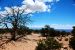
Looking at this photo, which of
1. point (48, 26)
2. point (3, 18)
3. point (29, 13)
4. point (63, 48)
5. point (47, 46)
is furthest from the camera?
point (48, 26)

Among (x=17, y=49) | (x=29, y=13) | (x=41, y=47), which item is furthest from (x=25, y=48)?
(x=29, y=13)

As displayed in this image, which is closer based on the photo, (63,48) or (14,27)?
(14,27)

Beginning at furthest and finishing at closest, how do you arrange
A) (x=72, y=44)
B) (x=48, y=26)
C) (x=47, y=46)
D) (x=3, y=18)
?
1. (x=48, y=26)
2. (x=72, y=44)
3. (x=47, y=46)
4. (x=3, y=18)

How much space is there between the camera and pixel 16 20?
620 centimetres

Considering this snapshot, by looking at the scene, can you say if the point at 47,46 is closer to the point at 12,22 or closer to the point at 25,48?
the point at 25,48

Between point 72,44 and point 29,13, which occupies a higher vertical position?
point 29,13

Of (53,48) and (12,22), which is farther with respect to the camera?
(53,48)

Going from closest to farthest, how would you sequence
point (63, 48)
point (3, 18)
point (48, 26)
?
point (3, 18) → point (63, 48) → point (48, 26)

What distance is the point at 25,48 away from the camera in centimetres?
2806

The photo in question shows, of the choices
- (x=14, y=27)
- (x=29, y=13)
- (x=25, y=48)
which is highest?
(x=29, y=13)

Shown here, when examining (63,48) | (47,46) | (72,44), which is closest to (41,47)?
(47,46)

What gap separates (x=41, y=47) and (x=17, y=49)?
4.06 meters

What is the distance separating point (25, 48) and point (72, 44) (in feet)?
25.7

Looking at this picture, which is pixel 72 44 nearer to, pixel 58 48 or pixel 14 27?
pixel 58 48
